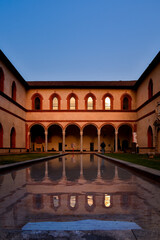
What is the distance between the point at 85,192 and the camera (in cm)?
472

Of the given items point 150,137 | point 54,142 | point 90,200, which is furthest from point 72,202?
point 54,142

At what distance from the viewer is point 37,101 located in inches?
1366

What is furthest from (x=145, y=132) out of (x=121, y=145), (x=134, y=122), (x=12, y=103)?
(x=12, y=103)

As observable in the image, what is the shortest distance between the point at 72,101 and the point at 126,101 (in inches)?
300

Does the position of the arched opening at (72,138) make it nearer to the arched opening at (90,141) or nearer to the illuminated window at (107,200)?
the arched opening at (90,141)

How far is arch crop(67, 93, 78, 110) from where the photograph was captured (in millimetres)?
34094

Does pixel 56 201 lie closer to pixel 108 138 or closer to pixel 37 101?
pixel 37 101

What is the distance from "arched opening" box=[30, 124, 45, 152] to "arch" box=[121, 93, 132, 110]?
1286 centimetres

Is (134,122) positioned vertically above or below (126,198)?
above

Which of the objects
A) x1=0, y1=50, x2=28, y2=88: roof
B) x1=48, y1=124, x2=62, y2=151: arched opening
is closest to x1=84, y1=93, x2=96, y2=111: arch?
x1=48, y1=124, x2=62, y2=151: arched opening

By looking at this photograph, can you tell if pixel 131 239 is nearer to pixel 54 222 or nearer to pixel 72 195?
pixel 54 222

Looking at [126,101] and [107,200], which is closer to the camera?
Answer: [107,200]

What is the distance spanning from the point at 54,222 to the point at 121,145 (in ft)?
120

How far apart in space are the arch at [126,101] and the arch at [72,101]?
21.1ft
